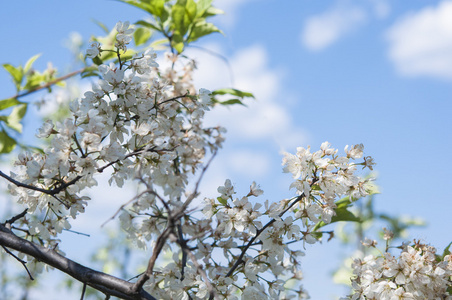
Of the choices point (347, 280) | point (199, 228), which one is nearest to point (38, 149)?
point (199, 228)

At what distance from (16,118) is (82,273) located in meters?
1.30

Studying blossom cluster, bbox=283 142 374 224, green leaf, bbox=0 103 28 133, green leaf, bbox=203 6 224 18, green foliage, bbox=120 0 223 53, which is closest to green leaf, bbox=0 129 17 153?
green leaf, bbox=0 103 28 133

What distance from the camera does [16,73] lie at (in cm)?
224

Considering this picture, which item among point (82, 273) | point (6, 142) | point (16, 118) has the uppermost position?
point (16, 118)

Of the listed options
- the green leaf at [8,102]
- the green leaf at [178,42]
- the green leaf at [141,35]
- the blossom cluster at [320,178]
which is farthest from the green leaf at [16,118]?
the blossom cluster at [320,178]

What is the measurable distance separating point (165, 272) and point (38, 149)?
753 mm

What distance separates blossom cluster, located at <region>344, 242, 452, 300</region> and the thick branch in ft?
2.59

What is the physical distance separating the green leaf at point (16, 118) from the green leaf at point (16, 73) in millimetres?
114

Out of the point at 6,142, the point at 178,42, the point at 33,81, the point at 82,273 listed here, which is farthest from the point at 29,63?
the point at 82,273

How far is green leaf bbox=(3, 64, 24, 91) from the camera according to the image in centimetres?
223

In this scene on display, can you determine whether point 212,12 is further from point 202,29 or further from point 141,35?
point 141,35

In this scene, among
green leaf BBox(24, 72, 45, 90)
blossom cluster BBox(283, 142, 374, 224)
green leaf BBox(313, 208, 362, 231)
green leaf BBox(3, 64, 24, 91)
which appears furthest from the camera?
green leaf BBox(24, 72, 45, 90)

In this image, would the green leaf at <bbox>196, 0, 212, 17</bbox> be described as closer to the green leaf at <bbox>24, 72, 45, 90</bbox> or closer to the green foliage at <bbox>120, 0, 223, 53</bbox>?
the green foliage at <bbox>120, 0, 223, 53</bbox>

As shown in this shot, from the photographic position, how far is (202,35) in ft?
6.97
